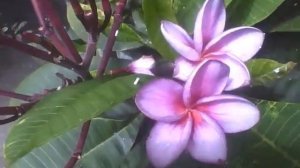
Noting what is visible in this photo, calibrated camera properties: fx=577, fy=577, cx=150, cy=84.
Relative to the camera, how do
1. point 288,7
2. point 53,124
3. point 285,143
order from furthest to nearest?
point 288,7, point 285,143, point 53,124

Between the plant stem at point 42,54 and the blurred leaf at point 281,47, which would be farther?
the blurred leaf at point 281,47

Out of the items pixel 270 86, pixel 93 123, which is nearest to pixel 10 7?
pixel 93 123

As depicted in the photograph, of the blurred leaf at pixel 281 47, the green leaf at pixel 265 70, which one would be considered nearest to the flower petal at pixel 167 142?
the green leaf at pixel 265 70

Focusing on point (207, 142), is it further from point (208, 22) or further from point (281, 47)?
point (281, 47)

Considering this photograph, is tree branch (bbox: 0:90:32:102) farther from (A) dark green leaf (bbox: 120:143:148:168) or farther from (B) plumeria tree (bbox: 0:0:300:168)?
(A) dark green leaf (bbox: 120:143:148:168)

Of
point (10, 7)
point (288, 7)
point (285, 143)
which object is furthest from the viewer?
point (10, 7)

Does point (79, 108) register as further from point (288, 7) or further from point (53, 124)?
point (288, 7)

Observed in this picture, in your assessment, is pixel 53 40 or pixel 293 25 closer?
pixel 53 40

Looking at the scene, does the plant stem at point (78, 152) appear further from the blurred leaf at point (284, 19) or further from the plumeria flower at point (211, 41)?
the blurred leaf at point (284, 19)
